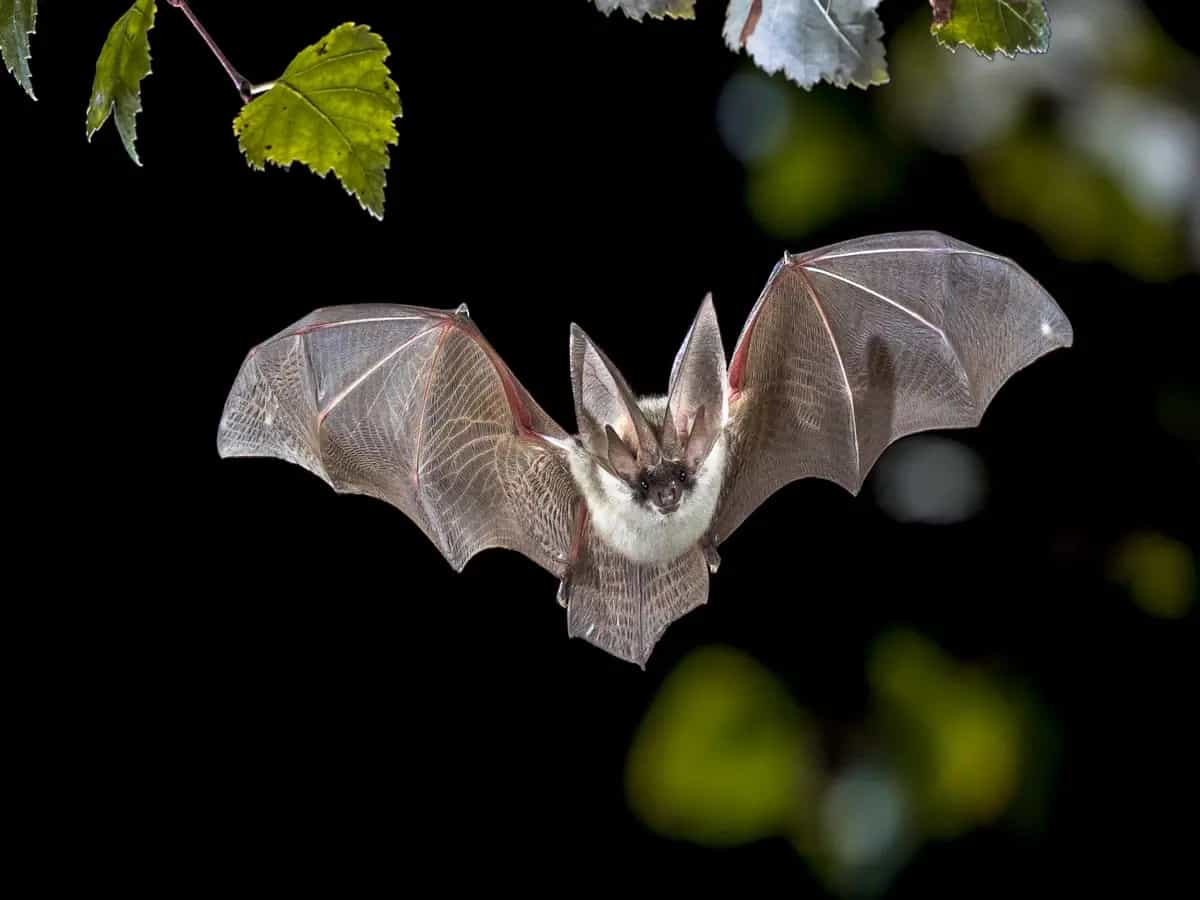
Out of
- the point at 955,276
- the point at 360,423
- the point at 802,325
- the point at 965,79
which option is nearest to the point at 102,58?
the point at 360,423

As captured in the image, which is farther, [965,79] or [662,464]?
[965,79]

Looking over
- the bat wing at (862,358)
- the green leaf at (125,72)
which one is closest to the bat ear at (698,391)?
the bat wing at (862,358)

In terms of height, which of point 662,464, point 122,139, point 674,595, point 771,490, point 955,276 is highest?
point 122,139

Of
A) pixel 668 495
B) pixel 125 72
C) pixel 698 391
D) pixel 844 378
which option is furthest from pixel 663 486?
pixel 125 72

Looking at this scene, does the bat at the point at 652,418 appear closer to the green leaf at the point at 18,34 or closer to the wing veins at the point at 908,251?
the wing veins at the point at 908,251

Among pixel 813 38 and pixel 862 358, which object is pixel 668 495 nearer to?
pixel 862 358

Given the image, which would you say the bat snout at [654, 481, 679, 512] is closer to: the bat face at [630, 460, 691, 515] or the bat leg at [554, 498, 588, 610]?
the bat face at [630, 460, 691, 515]

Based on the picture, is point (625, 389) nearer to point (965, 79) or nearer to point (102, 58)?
point (102, 58)
